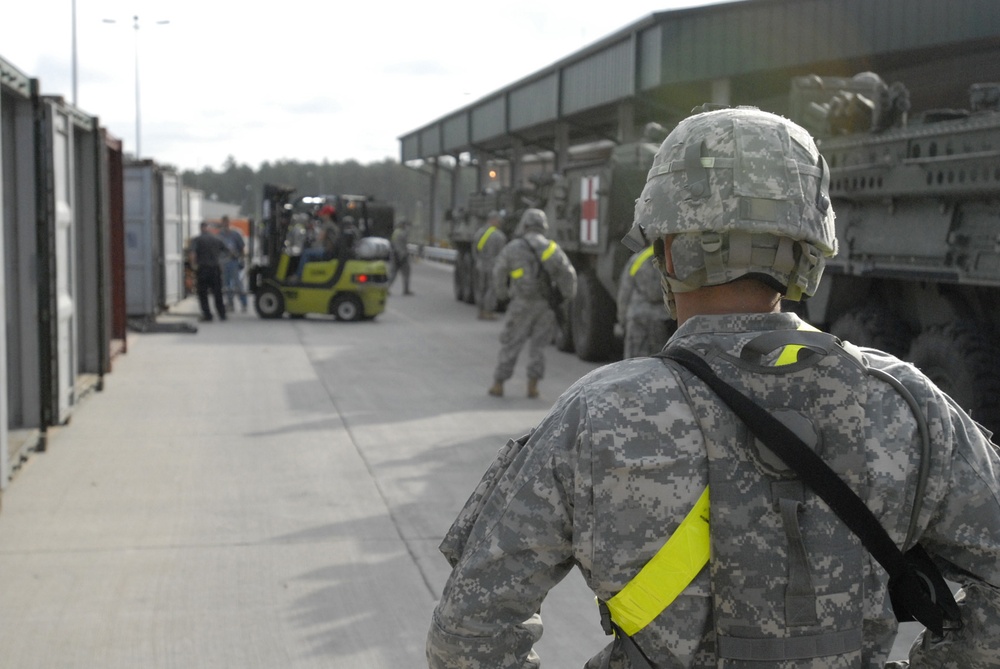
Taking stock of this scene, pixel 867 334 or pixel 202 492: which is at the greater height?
pixel 867 334

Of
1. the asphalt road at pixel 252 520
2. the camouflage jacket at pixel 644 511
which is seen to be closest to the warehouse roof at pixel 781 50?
the asphalt road at pixel 252 520

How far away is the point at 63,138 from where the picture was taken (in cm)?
914

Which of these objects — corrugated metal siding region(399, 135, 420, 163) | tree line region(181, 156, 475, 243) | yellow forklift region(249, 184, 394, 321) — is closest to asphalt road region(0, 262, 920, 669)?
yellow forklift region(249, 184, 394, 321)

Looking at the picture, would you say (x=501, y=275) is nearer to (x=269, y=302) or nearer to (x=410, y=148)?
(x=269, y=302)

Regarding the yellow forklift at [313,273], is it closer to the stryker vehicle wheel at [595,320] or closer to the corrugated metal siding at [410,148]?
the stryker vehicle wheel at [595,320]

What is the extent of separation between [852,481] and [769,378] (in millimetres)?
211

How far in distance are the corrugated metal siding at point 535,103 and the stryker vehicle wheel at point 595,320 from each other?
50.0ft

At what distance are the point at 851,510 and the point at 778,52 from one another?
62.2 feet

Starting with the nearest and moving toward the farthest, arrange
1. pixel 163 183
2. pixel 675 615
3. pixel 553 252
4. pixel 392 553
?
pixel 675 615 < pixel 392 553 < pixel 553 252 < pixel 163 183

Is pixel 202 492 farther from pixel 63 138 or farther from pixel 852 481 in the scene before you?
pixel 852 481

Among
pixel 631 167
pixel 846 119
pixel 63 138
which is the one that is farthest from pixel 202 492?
pixel 631 167

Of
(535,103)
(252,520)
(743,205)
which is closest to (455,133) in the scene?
(535,103)

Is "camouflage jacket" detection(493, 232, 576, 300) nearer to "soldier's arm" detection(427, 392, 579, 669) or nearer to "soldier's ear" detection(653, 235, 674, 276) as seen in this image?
"soldier's ear" detection(653, 235, 674, 276)

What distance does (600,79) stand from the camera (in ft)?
82.6
